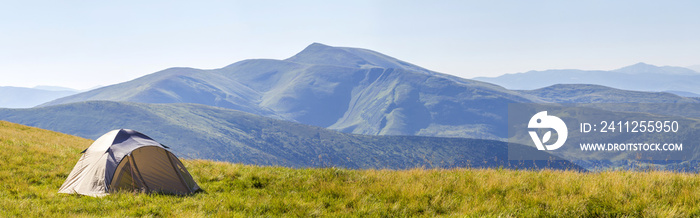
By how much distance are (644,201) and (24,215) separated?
13959mm

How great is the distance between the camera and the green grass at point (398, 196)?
395 inches

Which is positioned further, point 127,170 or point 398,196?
point 127,170

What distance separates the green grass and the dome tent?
64cm

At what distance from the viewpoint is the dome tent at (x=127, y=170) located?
46.0 ft

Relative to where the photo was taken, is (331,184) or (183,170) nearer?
(331,184)

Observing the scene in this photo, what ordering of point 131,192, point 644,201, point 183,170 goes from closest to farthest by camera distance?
point 644,201
point 131,192
point 183,170

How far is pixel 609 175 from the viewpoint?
12875mm

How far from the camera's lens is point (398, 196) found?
1161 cm

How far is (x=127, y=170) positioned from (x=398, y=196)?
8848 millimetres

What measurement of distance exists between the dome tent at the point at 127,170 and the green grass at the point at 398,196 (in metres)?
0.64

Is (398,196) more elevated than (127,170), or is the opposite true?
(127,170)

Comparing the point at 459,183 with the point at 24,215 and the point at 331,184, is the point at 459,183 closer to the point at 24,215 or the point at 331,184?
the point at 331,184

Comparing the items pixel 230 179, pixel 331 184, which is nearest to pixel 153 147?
pixel 230 179

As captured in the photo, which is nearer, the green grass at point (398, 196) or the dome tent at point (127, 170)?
the green grass at point (398, 196)
